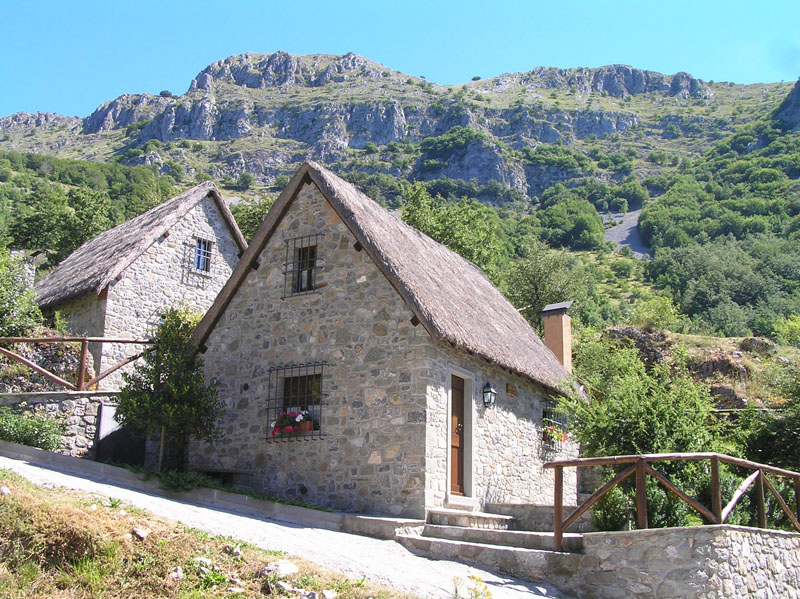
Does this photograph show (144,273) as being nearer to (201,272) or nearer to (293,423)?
(201,272)

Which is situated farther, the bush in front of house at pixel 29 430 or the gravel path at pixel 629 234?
the gravel path at pixel 629 234

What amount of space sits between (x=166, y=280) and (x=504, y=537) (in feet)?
44.1

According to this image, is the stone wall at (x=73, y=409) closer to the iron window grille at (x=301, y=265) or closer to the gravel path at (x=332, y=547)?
the gravel path at (x=332, y=547)

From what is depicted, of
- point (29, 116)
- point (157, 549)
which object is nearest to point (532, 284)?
point (157, 549)

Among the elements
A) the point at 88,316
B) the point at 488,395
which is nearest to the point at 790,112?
the point at 488,395

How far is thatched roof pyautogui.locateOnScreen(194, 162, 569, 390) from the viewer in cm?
1381

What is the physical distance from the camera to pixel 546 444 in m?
A: 17.6

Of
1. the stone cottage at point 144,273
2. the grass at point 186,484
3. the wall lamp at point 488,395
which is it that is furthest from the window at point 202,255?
the wall lamp at point 488,395

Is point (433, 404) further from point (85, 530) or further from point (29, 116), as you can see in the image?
point (29, 116)

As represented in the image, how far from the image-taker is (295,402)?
1516 cm

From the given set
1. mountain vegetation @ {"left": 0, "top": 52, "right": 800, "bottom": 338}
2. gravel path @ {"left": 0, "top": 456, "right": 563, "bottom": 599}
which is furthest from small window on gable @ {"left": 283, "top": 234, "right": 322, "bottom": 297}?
mountain vegetation @ {"left": 0, "top": 52, "right": 800, "bottom": 338}

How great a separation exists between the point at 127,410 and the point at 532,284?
24.8 m

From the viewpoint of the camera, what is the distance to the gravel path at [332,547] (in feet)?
31.0

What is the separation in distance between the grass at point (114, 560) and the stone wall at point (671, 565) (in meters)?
3.04
